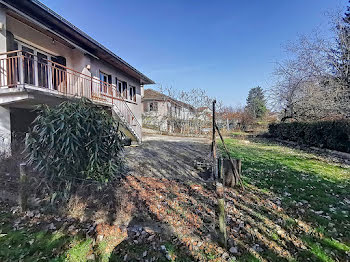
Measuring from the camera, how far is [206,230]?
2.76 metres

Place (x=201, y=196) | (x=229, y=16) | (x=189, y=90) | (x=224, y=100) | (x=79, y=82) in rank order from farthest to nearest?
(x=224, y=100) < (x=189, y=90) < (x=229, y=16) < (x=79, y=82) < (x=201, y=196)

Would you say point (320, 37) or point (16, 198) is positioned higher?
point (320, 37)

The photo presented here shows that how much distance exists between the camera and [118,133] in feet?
13.2

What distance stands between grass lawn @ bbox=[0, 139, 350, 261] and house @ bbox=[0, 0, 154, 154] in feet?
11.5

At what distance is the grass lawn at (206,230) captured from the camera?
229 cm

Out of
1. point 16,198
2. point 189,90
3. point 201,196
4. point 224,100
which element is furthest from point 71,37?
point 224,100

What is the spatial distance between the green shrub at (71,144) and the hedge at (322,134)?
10.7m

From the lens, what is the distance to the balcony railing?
201 inches

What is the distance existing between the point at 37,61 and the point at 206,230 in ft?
20.2

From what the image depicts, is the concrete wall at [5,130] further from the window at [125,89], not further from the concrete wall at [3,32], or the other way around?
the window at [125,89]

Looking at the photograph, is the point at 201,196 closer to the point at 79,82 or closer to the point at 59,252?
the point at 59,252

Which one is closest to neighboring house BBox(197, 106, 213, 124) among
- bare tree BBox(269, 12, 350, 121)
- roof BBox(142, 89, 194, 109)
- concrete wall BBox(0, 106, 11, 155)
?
roof BBox(142, 89, 194, 109)

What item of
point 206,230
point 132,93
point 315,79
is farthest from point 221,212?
point 315,79

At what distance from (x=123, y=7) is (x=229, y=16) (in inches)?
254
